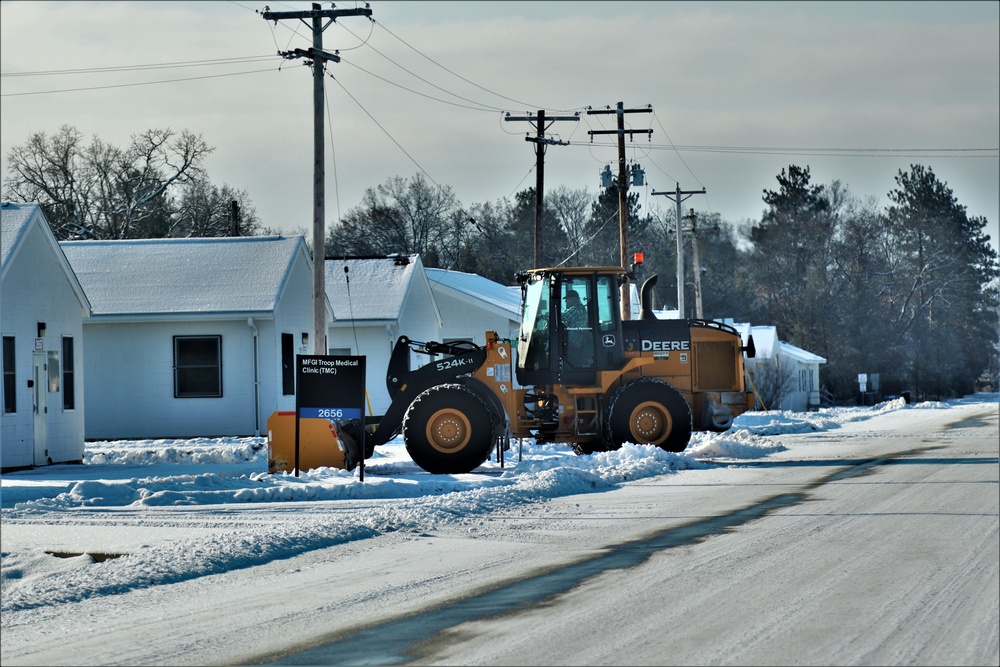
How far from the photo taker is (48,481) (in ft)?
63.9

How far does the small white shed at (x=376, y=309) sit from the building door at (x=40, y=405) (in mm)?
12895

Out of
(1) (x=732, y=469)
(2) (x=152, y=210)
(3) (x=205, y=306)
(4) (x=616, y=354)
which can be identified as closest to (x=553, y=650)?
(1) (x=732, y=469)

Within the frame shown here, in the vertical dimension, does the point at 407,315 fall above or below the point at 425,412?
above

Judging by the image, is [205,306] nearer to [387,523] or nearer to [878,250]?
[387,523]

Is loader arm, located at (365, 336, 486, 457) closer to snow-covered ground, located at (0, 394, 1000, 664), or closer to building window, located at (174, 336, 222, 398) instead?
snow-covered ground, located at (0, 394, 1000, 664)

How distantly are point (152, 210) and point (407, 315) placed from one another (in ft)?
70.5

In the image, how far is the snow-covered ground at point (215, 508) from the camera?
32.8 ft

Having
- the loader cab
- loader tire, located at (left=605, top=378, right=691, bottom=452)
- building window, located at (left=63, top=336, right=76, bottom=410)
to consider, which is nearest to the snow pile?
loader tire, located at (left=605, top=378, right=691, bottom=452)

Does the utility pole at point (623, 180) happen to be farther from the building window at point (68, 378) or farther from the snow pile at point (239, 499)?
the building window at point (68, 378)

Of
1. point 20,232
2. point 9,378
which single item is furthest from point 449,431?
point 20,232

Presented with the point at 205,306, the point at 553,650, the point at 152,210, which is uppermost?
the point at 152,210

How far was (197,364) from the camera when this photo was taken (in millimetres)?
29859

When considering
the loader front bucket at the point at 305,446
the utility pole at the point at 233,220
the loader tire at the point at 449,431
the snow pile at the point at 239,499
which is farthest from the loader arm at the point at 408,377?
the utility pole at the point at 233,220

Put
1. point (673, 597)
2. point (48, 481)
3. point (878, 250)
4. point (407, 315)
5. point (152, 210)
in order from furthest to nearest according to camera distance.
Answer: point (878, 250) < point (152, 210) < point (407, 315) < point (48, 481) < point (673, 597)
